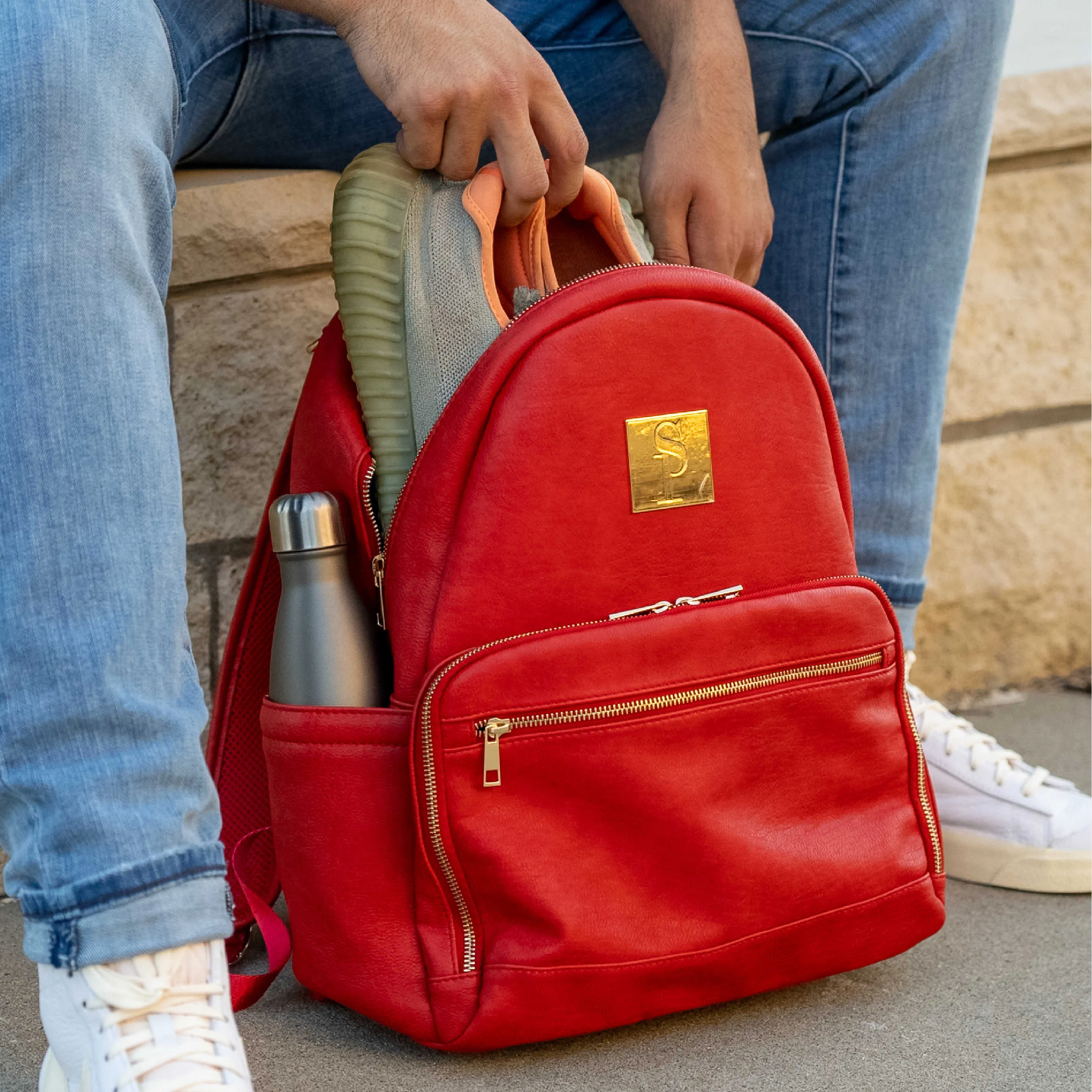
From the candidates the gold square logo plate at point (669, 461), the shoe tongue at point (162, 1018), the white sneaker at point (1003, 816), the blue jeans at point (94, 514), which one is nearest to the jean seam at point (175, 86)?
the blue jeans at point (94, 514)

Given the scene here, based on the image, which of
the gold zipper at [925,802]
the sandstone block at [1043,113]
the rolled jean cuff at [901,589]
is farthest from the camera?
the sandstone block at [1043,113]

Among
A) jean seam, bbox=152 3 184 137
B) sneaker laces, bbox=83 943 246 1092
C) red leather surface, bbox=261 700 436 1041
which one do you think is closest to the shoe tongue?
sneaker laces, bbox=83 943 246 1092

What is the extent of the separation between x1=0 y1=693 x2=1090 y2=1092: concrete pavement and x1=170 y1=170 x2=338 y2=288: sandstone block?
0.60 meters

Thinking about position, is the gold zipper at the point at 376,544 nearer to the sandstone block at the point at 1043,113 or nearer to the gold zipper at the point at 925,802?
the gold zipper at the point at 925,802

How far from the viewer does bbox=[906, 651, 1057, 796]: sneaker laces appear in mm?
1083

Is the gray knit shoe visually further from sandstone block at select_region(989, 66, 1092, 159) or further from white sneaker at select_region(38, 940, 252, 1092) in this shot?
sandstone block at select_region(989, 66, 1092, 159)

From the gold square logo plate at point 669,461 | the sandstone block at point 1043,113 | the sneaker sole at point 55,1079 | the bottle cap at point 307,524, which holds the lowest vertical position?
the sneaker sole at point 55,1079

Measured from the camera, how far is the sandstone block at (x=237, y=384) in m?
1.09

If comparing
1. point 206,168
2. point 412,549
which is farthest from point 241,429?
point 412,549

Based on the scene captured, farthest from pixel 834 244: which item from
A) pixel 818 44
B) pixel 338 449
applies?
pixel 338 449

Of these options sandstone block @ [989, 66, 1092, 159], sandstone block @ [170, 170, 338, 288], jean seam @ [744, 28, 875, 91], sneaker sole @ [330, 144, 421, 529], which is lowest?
sneaker sole @ [330, 144, 421, 529]

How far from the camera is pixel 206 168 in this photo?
1.09 metres

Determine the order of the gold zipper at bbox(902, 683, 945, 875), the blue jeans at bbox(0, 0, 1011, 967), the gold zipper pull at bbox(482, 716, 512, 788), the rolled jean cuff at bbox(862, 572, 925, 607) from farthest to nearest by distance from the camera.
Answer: the rolled jean cuff at bbox(862, 572, 925, 607) → the gold zipper at bbox(902, 683, 945, 875) → the gold zipper pull at bbox(482, 716, 512, 788) → the blue jeans at bbox(0, 0, 1011, 967)

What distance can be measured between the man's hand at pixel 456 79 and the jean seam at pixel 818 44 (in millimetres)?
333
